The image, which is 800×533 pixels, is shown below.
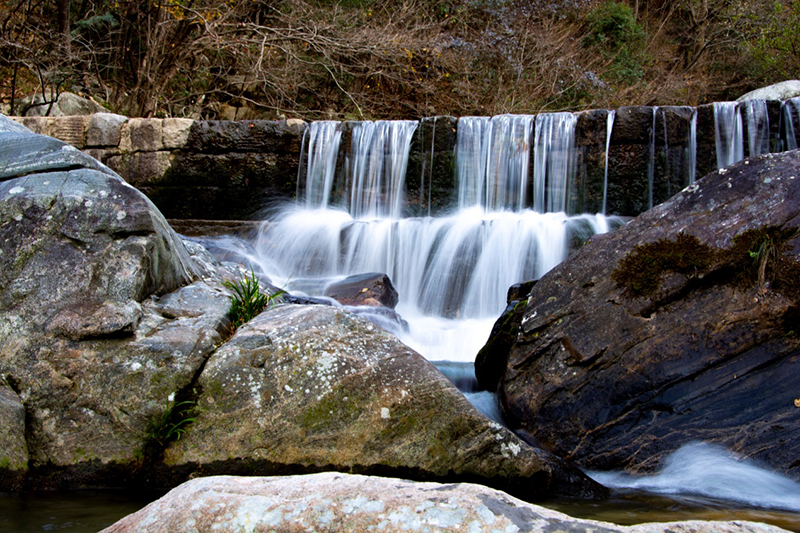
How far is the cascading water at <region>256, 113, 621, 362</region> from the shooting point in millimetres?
8156

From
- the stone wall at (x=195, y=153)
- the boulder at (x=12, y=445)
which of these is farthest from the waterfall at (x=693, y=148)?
the boulder at (x=12, y=445)

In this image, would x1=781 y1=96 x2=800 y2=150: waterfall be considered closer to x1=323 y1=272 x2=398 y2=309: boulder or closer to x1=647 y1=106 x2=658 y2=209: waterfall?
x1=647 y1=106 x2=658 y2=209: waterfall

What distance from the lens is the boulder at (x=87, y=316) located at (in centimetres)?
345

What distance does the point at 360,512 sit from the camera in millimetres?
1963

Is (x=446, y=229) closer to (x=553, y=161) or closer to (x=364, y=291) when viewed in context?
(x=364, y=291)

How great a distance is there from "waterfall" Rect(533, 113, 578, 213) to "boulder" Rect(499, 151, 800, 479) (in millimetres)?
5226

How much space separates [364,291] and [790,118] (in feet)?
21.9

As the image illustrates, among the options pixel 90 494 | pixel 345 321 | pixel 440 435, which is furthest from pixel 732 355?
pixel 90 494

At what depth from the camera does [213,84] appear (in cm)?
1592

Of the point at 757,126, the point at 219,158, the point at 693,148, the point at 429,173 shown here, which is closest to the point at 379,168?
the point at 429,173

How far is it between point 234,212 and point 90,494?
8.08 meters

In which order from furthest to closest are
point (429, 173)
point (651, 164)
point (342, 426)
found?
point (429, 173) → point (651, 164) → point (342, 426)

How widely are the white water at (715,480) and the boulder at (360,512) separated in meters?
1.94

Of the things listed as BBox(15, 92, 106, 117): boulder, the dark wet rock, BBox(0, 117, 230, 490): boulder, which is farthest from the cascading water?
BBox(15, 92, 106, 117): boulder
